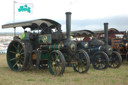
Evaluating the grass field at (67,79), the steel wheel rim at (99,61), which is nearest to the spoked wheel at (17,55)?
the grass field at (67,79)

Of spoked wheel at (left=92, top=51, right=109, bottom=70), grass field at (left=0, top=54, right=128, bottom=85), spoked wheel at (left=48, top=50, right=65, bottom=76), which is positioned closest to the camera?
grass field at (left=0, top=54, right=128, bottom=85)

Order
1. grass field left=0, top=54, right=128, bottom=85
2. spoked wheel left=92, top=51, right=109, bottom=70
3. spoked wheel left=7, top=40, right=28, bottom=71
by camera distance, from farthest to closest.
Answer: spoked wheel left=92, top=51, right=109, bottom=70 → spoked wheel left=7, top=40, right=28, bottom=71 → grass field left=0, top=54, right=128, bottom=85

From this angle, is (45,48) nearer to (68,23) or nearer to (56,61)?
(56,61)

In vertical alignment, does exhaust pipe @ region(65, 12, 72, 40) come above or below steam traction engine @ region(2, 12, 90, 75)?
above

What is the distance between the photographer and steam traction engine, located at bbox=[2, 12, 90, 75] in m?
6.87

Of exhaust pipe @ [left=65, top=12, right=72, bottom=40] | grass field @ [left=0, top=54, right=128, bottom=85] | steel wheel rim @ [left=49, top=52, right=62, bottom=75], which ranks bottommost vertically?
grass field @ [left=0, top=54, right=128, bottom=85]

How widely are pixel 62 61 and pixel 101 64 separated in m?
3.27

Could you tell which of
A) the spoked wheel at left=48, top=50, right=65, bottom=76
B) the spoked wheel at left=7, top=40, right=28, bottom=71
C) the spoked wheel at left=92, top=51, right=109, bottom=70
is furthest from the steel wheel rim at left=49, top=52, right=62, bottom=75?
the spoked wheel at left=92, top=51, right=109, bottom=70

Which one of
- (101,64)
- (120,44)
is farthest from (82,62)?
(120,44)

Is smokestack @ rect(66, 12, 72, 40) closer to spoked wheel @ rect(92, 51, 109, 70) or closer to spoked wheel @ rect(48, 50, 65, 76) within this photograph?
spoked wheel @ rect(48, 50, 65, 76)

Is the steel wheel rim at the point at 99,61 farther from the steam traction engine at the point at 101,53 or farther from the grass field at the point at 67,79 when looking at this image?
the grass field at the point at 67,79

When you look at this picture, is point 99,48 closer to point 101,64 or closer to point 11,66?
point 101,64

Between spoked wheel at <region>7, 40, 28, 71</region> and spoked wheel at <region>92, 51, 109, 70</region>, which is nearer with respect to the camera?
spoked wheel at <region>7, 40, 28, 71</region>

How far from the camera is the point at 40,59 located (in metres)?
7.25
